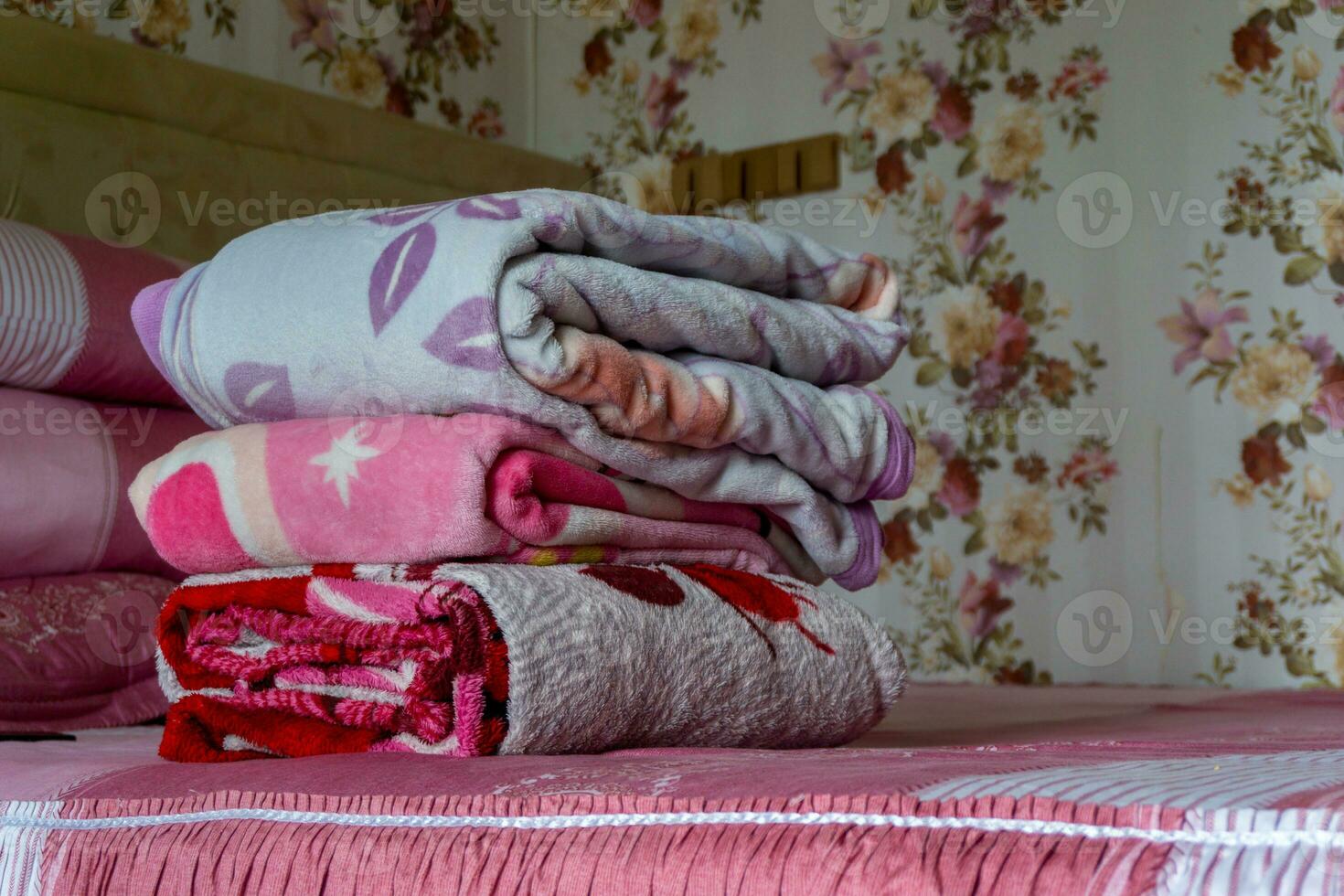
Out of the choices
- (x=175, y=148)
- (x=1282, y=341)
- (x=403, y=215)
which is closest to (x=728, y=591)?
(x=403, y=215)

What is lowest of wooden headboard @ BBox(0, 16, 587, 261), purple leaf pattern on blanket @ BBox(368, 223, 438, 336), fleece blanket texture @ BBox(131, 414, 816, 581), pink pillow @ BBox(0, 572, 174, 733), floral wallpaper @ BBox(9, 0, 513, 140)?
pink pillow @ BBox(0, 572, 174, 733)

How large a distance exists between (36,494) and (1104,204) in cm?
178

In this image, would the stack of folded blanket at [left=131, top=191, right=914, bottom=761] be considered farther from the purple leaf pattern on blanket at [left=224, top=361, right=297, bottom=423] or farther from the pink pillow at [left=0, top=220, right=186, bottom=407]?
the pink pillow at [left=0, top=220, right=186, bottom=407]

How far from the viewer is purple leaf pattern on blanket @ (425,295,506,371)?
2.31ft

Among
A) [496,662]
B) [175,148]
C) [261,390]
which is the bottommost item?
[496,662]

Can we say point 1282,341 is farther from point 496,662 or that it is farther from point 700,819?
point 700,819

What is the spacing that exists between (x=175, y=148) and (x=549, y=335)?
1.34 m

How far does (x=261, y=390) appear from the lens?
802mm

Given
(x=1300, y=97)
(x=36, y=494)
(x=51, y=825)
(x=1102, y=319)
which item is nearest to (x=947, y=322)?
(x=1102, y=319)

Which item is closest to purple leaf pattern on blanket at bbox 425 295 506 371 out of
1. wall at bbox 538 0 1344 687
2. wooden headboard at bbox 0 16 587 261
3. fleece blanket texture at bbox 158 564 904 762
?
fleece blanket texture at bbox 158 564 904 762

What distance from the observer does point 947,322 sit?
2436 millimetres

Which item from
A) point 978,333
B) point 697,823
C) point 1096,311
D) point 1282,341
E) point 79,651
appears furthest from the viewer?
point 978,333

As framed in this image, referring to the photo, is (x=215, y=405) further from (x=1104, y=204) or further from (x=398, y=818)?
(x=1104, y=204)

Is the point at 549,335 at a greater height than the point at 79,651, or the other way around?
the point at 549,335
